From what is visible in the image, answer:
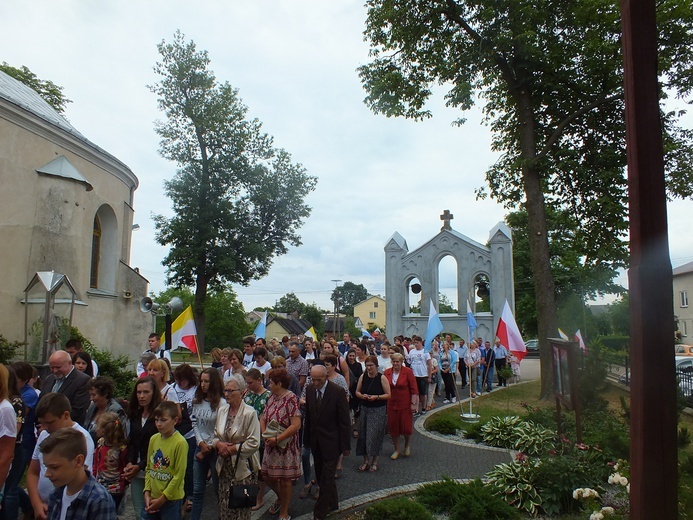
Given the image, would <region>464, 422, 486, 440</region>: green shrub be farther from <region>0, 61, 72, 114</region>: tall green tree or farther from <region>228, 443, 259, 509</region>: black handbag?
<region>0, 61, 72, 114</region>: tall green tree

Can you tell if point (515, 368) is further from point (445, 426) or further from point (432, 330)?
point (445, 426)

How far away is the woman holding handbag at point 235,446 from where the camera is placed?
17.3ft

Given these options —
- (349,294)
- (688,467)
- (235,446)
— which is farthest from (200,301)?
(349,294)

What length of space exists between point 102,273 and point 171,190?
41.6 ft

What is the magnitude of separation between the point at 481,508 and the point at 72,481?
4412 millimetres

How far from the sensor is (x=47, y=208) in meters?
15.0

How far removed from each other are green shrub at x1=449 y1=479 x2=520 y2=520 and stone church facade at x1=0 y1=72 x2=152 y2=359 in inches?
506

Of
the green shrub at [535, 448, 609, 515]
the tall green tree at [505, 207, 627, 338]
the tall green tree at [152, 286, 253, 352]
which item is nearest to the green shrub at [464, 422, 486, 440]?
the green shrub at [535, 448, 609, 515]

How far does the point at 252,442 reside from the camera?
532cm

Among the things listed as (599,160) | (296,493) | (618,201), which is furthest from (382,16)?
(296,493)

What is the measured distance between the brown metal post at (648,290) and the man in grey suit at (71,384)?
17.8ft

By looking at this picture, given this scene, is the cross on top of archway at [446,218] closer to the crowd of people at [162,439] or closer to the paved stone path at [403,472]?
the paved stone path at [403,472]

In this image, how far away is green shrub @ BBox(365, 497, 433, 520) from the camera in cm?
558

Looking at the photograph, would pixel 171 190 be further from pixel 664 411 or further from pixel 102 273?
pixel 664 411
